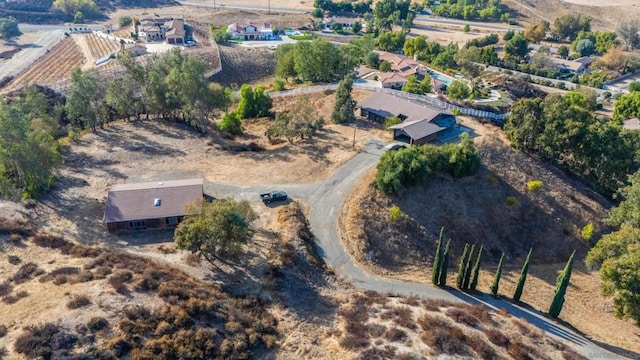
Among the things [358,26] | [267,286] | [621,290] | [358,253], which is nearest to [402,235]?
[358,253]

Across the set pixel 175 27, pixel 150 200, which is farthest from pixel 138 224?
pixel 175 27

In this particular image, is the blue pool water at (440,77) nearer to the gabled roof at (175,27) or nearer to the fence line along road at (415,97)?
the fence line along road at (415,97)

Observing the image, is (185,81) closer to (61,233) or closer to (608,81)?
(61,233)

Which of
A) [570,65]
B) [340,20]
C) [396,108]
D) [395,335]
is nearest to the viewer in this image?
[395,335]

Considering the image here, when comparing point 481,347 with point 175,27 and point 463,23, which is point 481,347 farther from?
point 463,23

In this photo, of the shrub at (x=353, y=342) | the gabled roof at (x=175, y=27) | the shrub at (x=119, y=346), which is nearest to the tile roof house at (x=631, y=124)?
the shrub at (x=353, y=342)

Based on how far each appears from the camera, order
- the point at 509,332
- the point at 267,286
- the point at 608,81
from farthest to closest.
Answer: the point at 608,81 → the point at 267,286 → the point at 509,332

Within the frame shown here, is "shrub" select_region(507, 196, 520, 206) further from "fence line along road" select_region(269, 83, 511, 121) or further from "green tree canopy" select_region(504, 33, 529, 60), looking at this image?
"green tree canopy" select_region(504, 33, 529, 60)
